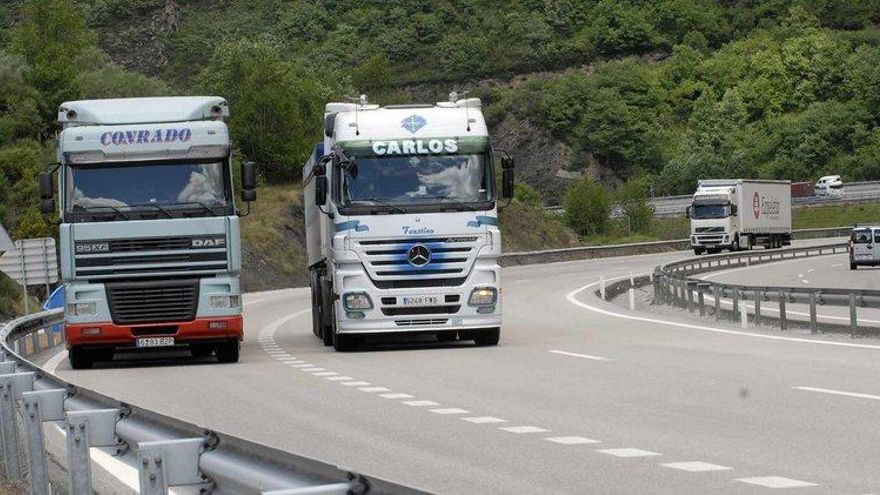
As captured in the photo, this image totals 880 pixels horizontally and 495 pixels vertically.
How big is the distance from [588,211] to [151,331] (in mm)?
89629

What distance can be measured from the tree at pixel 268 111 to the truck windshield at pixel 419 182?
68.3 metres

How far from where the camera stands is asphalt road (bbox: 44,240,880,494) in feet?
37.5

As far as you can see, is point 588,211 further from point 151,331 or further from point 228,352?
point 151,331

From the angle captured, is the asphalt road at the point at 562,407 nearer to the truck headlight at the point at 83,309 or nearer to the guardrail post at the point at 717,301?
the truck headlight at the point at 83,309

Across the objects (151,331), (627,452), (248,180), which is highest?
(248,180)

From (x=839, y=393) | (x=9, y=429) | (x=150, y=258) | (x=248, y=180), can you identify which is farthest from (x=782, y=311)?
(x=9, y=429)

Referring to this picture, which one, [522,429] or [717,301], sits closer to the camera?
[522,429]

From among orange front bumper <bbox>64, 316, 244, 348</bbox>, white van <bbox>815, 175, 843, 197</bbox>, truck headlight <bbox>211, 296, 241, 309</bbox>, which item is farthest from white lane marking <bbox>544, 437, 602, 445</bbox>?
white van <bbox>815, 175, 843, 197</bbox>

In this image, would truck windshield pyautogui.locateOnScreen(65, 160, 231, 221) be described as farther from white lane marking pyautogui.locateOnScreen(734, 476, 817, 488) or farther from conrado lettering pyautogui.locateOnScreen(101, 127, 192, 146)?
white lane marking pyautogui.locateOnScreen(734, 476, 817, 488)

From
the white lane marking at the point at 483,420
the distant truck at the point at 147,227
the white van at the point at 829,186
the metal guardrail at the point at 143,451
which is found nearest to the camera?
the metal guardrail at the point at 143,451

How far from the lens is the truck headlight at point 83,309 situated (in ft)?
78.2

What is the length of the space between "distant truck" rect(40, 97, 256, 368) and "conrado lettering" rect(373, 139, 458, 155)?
2.27 meters

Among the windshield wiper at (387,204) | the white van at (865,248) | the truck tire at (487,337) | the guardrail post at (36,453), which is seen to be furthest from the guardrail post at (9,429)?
the white van at (865,248)

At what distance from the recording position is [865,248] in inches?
2552
